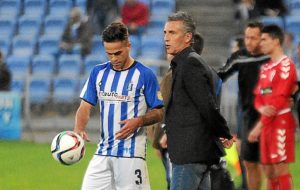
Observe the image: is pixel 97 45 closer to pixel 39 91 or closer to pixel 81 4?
pixel 81 4

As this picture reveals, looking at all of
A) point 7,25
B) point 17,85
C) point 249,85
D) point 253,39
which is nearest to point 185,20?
point 253,39

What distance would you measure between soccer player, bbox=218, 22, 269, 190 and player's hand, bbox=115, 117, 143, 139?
2448mm

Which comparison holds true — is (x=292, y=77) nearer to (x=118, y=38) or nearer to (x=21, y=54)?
(x=118, y=38)

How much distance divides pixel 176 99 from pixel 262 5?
1262cm

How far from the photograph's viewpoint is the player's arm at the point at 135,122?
752 cm

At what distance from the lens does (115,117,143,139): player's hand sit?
7512 millimetres

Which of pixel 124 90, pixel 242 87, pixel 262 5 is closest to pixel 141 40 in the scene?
pixel 262 5

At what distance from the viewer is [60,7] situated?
2159 cm

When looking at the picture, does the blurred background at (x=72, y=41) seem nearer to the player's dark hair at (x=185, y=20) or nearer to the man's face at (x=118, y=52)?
the man's face at (x=118, y=52)

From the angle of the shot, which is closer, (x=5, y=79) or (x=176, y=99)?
(x=176, y=99)

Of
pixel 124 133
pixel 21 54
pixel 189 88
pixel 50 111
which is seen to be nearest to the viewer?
pixel 189 88

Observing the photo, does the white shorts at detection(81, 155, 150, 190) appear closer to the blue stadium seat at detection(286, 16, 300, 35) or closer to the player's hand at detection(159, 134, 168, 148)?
the player's hand at detection(159, 134, 168, 148)

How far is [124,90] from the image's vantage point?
767 cm

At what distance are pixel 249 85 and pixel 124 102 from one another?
8.40 ft
